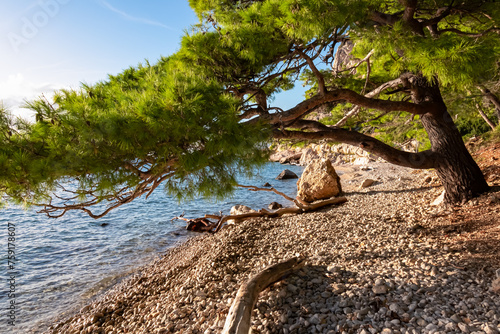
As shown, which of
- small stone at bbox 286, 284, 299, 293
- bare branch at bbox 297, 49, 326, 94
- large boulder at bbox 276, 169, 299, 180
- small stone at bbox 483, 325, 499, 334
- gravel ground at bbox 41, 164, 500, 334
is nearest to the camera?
small stone at bbox 483, 325, 499, 334

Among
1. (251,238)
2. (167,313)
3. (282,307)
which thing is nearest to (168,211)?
(251,238)

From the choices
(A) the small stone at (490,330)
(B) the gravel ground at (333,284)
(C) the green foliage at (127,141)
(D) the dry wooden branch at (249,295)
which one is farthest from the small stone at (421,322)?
(C) the green foliage at (127,141)

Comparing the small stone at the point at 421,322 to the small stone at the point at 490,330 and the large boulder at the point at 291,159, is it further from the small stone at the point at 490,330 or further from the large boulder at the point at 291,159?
the large boulder at the point at 291,159

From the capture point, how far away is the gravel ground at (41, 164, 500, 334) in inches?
105

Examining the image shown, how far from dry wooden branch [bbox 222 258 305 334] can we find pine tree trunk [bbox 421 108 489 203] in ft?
11.6

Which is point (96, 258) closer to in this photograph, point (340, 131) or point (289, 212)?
point (289, 212)

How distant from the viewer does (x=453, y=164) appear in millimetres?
5320

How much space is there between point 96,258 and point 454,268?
7623 millimetres

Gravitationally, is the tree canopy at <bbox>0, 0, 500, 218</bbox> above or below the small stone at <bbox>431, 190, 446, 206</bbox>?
above

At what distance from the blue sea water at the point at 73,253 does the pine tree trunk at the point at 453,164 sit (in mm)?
3497

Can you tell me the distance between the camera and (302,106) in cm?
431

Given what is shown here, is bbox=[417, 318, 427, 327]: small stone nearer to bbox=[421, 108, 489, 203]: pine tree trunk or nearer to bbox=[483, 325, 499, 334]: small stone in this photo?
bbox=[483, 325, 499, 334]: small stone

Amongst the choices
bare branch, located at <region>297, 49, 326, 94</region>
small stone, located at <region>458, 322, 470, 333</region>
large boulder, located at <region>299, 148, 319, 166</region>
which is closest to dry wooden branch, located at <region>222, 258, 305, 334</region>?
small stone, located at <region>458, 322, 470, 333</region>

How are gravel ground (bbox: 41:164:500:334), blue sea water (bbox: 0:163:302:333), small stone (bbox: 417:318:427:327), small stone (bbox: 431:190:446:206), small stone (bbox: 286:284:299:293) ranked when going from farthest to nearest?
1. small stone (bbox: 431:190:446:206)
2. blue sea water (bbox: 0:163:302:333)
3. small stone (bbox: 286:284:299:293)
4. gravel ground (bbox: 41:164:500:334)
5. small stone (bbox: 417:318:427:327)
